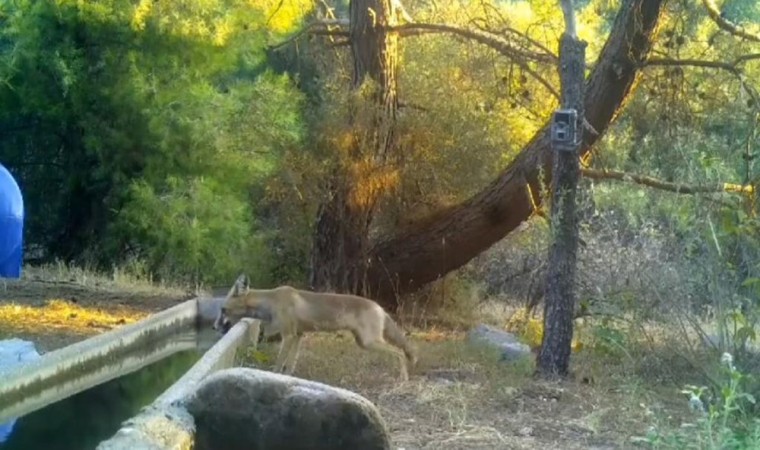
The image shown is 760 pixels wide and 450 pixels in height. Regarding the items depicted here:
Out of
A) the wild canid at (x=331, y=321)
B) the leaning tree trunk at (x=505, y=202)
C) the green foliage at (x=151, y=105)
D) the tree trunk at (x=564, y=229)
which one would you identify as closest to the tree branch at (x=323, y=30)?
the leaning tree trunk at (x=505, y=202)

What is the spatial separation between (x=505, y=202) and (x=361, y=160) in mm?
1815

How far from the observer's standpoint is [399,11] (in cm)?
1555

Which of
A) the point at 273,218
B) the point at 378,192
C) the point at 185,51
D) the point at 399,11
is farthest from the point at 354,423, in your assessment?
the point at 185,51

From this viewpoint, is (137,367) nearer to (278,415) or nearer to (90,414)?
(90,414)

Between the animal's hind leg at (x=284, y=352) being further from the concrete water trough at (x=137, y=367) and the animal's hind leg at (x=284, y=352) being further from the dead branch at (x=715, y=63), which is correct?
the dead branch at (x=715, y=63)

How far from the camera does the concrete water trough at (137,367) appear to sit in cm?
707

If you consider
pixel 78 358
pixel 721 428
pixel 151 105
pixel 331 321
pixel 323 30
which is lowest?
pixel 78 358

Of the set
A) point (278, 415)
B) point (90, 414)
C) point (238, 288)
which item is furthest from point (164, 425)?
point (238, 288)

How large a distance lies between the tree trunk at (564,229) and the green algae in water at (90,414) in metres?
3.53

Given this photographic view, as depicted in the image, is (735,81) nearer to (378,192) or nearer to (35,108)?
(378,192)

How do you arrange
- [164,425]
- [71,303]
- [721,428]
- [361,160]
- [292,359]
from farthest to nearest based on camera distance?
[71,303], [361,160], [292,359], [164,425], [721,428]

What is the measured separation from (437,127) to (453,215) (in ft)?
4.37

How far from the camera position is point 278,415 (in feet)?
24.3

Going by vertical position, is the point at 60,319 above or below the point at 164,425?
below
